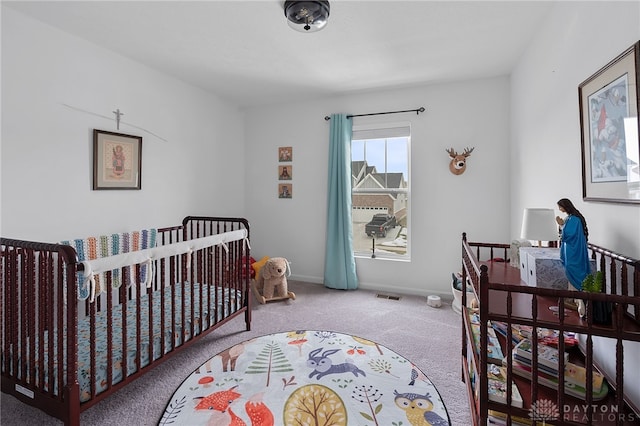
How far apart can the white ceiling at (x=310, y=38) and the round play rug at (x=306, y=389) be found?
2.29 metres

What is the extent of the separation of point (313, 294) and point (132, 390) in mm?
1946

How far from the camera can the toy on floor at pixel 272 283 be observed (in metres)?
3.12

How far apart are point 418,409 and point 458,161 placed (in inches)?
93.1

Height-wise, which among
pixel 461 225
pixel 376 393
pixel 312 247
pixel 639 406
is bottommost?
pixel 376 393

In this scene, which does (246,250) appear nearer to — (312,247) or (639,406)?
(312,247)

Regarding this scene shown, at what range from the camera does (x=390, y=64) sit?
2.73m

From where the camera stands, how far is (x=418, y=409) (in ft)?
5.22

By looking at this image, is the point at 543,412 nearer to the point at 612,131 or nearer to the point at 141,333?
the point at 612,131

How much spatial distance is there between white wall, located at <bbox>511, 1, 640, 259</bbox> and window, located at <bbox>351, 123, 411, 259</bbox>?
113cm

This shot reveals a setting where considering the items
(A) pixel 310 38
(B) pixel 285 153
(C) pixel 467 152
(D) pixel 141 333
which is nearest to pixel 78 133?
(D) pixel 141 333

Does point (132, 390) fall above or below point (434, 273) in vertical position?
below

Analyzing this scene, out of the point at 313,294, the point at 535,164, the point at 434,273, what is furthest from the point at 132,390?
the point at 535,164

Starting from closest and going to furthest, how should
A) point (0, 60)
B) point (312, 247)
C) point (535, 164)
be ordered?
point (0, 60)
point (535, 164)
point (312, 247)

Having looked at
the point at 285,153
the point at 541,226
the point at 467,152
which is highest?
the point at 285,153
